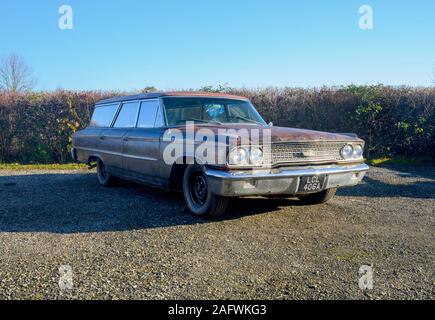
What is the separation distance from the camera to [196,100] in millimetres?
6219

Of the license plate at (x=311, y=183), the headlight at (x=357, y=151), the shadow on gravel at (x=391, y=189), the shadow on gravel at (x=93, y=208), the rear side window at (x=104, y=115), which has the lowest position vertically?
the shadow on gravel at (x=391, y=189)

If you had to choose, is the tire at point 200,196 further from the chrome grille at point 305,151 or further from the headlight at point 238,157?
the chrome grille at point 305,151

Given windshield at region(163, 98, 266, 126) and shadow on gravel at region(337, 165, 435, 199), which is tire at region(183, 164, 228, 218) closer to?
windshield at region(163, 98, 266, 126)

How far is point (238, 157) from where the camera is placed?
15.3 feet

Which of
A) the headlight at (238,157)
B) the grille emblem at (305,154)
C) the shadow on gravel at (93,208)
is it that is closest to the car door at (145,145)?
the shadow on gravel at (93,208)

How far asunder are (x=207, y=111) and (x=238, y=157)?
66.7 inches

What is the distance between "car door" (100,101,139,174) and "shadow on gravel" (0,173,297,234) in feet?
1.75

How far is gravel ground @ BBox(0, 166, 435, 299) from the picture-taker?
3.17 m

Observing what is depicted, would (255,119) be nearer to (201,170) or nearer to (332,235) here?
(201,170)

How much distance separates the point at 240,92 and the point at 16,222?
9097 millimetres

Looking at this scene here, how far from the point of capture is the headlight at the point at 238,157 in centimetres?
464

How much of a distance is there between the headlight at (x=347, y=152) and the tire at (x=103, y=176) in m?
4.25

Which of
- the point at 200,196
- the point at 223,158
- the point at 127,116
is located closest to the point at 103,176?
the point at 127,116

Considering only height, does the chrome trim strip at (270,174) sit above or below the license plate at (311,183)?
above
